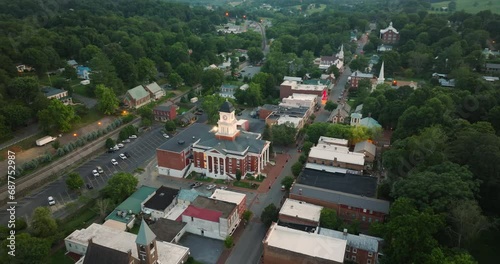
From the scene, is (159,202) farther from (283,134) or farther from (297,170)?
(283,134)

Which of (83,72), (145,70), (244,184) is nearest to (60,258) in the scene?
(244,184)

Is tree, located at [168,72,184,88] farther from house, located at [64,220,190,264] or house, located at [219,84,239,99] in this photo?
house, located at [64,220,190,264]

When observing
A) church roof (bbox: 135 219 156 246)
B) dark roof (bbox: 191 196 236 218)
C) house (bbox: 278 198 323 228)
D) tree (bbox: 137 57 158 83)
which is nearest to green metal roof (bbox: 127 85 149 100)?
tree (bbox: 137 57 158 83)

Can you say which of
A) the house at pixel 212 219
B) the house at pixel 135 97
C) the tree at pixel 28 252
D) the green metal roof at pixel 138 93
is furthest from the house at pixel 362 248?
the green metal roof at pixel 138 93

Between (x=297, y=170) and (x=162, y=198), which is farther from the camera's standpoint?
(x=297, y=170)

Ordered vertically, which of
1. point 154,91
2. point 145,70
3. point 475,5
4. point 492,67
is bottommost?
point 154,91

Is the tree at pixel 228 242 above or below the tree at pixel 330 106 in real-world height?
below

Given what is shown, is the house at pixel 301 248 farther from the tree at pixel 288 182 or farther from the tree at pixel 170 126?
the tree at pixel 170 126
